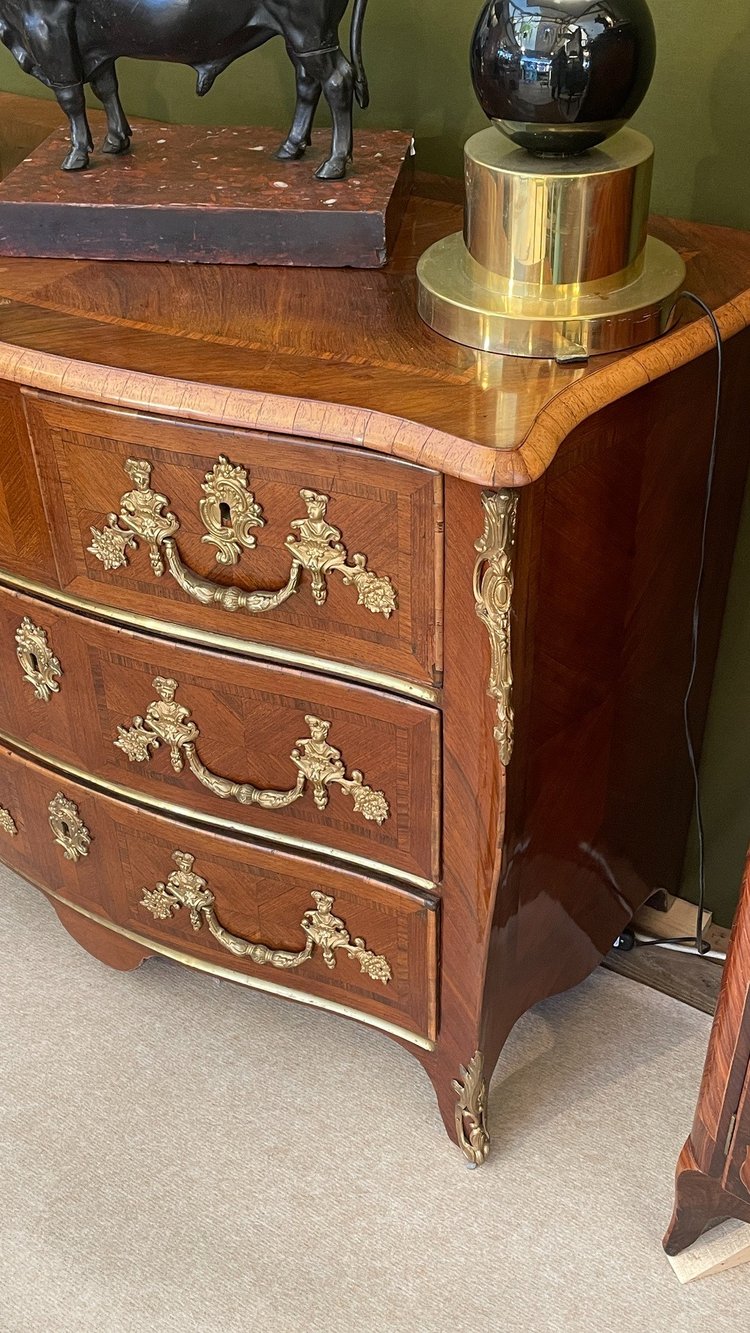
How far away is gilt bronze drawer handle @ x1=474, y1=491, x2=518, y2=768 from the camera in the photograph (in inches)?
35.0

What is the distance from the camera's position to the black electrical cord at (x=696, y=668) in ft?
3.37

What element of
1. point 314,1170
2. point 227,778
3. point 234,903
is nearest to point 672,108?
point 227,778

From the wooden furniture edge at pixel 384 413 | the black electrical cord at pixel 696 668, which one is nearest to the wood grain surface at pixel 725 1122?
the black electrical cord at pixel 696 668

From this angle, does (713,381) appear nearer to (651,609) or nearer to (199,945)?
(651,609)

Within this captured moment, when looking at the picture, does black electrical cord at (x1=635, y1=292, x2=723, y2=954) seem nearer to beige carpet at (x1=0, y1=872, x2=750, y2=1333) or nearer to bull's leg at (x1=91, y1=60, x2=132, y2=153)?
beige carpet at (x1=0, y1=872, x2=750, y2=1333)

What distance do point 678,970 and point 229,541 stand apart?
0.88m

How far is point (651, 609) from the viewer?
3.91 ft

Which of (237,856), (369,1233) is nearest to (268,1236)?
(369,1233)

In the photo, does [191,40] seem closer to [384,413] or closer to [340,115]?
[340,115]

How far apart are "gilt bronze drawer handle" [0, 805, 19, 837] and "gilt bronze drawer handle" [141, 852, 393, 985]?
202 mm

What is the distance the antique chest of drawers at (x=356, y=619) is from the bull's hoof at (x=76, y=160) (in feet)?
0.39

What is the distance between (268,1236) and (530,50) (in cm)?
114

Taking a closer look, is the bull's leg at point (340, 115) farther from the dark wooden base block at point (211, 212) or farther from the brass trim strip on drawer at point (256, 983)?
the brass trim strip on drawer at point (256, 983)

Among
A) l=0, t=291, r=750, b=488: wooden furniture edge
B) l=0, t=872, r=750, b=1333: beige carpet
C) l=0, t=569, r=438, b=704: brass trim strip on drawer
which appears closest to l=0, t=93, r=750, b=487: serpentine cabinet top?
l=0, t=291, r=750, b=488: wooden furniture edge
